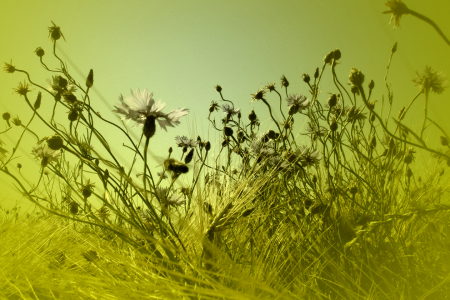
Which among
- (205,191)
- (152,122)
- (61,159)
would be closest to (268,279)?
(205,191)

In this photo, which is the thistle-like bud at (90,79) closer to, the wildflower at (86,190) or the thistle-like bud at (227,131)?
the wildflower at (86,190)

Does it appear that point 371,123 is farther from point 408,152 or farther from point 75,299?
point 75,299

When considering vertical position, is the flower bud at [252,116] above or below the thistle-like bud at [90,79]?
above

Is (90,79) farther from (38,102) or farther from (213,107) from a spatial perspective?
(213,107)

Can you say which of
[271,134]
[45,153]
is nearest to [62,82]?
[45,153]

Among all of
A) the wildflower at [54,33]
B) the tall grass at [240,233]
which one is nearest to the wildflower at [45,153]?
the tall grass at [240,233]

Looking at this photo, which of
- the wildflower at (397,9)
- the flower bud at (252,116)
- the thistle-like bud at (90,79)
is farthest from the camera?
the flower bud at (252,116)
